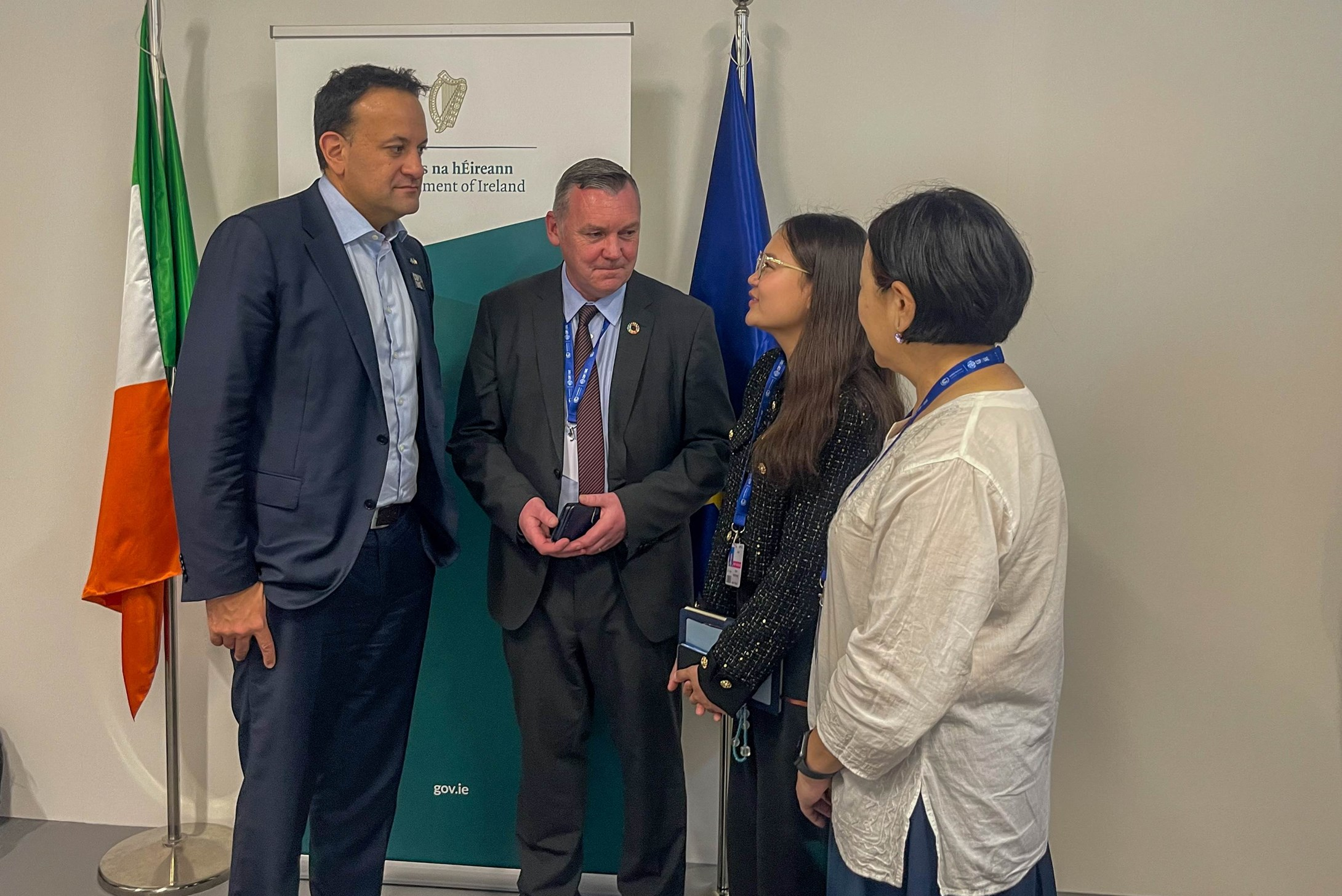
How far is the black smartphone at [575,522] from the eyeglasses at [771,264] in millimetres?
659

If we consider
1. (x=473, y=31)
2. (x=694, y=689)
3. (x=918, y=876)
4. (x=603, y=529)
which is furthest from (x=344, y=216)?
(x=918, y=876)

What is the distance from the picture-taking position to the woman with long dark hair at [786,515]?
1.79m

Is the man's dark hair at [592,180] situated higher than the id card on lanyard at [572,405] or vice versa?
the man's dark hair at [592,180]

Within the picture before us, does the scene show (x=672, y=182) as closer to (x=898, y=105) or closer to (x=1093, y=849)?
(x=898, y=105)

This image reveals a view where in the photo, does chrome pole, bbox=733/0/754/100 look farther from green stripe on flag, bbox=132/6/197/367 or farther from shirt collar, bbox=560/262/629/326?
green stripe on flag, bbox=132/6/197/367

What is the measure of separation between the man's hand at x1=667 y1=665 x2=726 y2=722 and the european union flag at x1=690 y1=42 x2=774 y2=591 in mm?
698

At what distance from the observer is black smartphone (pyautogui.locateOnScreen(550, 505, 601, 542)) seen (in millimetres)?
2277

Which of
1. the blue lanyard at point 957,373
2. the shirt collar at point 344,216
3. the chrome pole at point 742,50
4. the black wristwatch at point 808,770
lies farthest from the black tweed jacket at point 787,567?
the chrome pole at point 742,50

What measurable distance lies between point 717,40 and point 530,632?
1762mm

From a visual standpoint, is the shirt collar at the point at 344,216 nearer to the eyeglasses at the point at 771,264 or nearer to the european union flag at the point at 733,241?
the eyeglasses at the point at 771,264

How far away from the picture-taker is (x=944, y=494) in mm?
1311

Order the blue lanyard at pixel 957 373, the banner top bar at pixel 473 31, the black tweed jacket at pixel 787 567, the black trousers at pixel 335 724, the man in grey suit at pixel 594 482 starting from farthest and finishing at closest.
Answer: the banner top bar at pixel 473 31
the man in grey suit at pixel 594 482
the black trousers at pixel 335 724
the black tweed jacket at pixel 787 567
the blue lanyard at pixel 957 373

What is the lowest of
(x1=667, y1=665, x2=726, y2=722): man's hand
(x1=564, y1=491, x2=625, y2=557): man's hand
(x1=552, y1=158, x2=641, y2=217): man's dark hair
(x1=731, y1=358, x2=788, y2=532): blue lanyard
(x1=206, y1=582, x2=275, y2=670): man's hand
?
(x1=667, y1=665, x2=726, y2=722): man's hand

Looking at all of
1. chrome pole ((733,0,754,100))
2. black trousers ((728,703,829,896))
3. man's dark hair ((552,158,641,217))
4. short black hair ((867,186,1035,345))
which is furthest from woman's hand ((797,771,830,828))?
chrome pole ((733,0,754,100))
